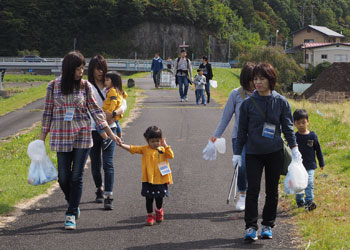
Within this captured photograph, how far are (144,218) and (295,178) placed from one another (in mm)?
1994

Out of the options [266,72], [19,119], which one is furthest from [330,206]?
[19,119]

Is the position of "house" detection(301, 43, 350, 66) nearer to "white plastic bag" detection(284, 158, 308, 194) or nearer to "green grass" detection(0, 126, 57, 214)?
"green grass" detection(0, 126, 57, 214)

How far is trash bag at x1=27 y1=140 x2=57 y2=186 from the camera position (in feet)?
20.9

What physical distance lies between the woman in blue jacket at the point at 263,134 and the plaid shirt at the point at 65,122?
175cm

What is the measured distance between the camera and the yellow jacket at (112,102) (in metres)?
7.42

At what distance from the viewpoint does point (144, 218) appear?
695cm

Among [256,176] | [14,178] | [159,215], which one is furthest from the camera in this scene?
[14,178]

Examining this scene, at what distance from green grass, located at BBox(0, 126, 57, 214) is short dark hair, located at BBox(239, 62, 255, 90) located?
3.32 m

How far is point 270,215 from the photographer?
5980 mm

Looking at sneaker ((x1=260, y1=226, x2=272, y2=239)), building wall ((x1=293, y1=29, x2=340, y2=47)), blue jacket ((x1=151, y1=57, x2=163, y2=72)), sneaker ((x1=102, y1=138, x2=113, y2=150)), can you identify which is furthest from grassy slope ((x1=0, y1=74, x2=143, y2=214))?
building wall ((x1=293, y1=29, x2=340, y2=47))

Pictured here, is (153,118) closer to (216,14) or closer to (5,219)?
(5,219)

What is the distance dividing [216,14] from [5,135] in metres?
111

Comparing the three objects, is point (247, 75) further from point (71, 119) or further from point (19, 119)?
point (19, 119)

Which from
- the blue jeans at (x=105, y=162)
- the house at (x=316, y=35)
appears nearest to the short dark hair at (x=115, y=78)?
the blue jeans at (x=105, y=162)
